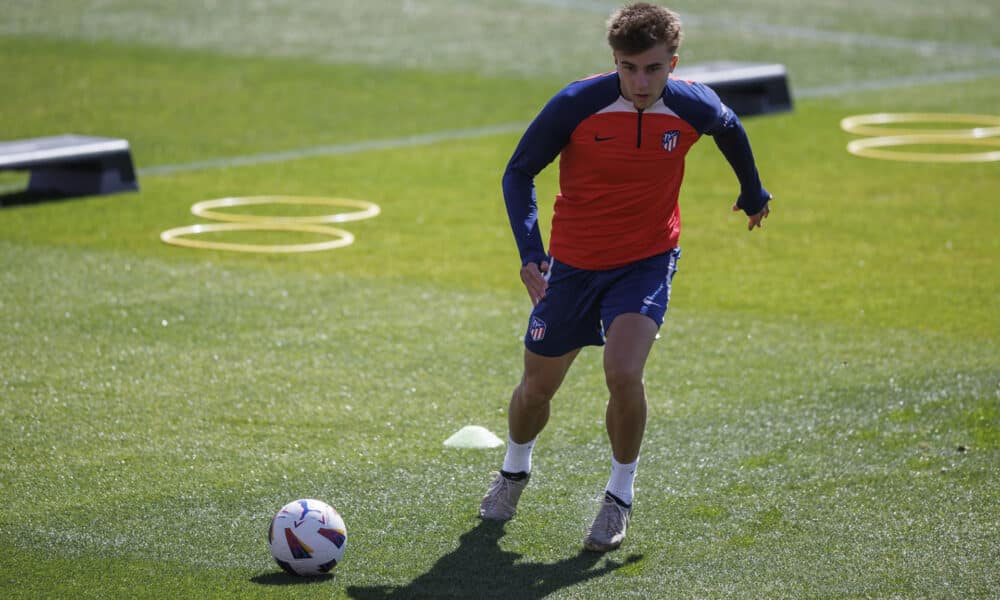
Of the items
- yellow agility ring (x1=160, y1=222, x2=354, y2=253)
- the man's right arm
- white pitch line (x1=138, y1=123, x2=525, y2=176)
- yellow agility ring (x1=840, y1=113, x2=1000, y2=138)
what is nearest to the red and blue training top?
the man's right arm

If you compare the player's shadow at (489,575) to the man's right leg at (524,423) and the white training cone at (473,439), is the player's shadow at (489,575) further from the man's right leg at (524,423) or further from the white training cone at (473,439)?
the white training cone at (473,439)

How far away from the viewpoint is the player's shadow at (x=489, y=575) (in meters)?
5.07

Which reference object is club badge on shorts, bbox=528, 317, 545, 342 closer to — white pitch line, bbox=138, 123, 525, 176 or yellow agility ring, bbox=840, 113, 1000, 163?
white pitch line, bbox=138, 123, 525, 176

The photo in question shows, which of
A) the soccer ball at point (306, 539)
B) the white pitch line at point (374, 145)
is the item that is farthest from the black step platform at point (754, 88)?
the soccer ball at point (306, 539)

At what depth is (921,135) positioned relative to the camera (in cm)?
1608

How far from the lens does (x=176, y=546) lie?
5484 mm

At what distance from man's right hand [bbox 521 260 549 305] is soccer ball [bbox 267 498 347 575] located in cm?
121

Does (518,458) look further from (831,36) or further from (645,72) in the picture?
(831,36)

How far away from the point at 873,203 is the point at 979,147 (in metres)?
3.61

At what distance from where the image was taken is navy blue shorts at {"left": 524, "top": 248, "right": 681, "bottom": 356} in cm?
567

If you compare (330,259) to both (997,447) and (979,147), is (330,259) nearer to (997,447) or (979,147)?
(997,447)

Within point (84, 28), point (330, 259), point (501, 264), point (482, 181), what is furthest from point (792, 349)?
point (84, 28)

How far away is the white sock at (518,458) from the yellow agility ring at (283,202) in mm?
6307

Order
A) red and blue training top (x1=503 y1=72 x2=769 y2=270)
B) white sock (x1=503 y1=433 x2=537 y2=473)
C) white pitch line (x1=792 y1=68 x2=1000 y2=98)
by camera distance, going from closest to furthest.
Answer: red and blue training top (x1=503 y1=72 x2=769 y2=270) < white sock (x1=503 y1=433 x2=537 y2=473) < white pitch line (x1=792 y1=68 x2=1000 y2=98)
